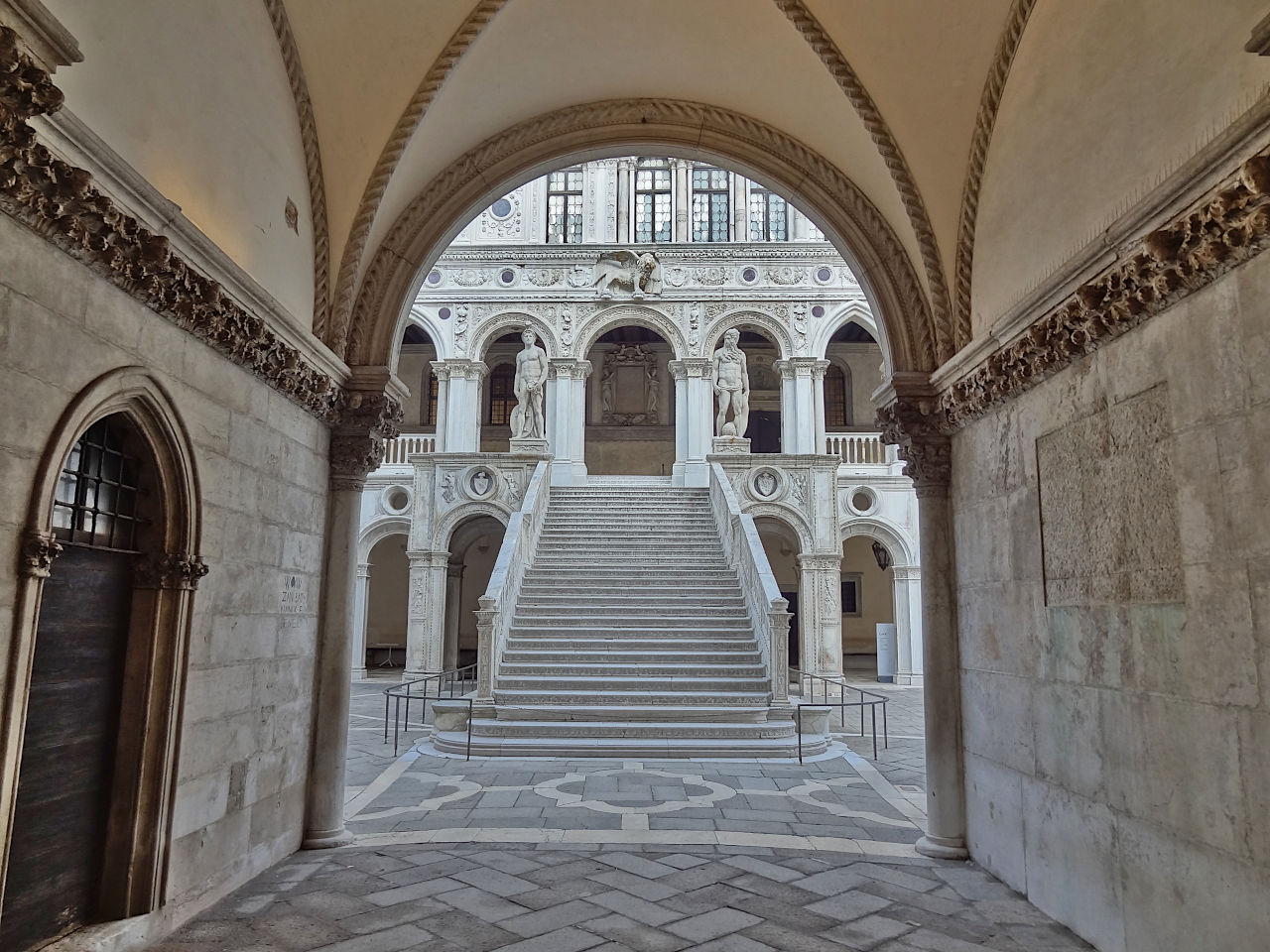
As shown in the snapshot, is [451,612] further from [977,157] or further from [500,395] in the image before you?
[977,157]

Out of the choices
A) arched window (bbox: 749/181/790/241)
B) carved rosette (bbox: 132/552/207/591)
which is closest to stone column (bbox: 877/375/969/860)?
carved rosette (bbox: 132/552/207/591)

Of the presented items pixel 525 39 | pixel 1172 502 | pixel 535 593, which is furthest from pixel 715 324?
pixel 1172 502

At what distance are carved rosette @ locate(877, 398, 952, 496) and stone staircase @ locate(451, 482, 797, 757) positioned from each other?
4.83 meters

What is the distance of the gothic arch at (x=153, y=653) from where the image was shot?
14.2 feet

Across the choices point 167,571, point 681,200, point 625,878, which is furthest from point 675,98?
point 681,200

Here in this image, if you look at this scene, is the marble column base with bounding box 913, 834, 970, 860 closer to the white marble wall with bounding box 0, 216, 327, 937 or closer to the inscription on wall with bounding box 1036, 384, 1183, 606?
the inscription on wall with bounding box 1036, 384, 1183, 606

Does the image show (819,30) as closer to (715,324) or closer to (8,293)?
Answer: (8,293)

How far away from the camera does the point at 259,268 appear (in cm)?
561

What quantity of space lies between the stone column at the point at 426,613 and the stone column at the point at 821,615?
7.53 meters

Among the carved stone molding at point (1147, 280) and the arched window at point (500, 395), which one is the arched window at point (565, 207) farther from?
the carved stone molding at point (1147, 280)

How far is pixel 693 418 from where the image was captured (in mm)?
20422

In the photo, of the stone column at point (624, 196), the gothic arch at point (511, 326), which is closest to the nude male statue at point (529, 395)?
the gothic arch at point (511, 326)

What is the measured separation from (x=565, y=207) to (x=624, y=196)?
5.05 feet

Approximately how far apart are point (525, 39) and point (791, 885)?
604cm
